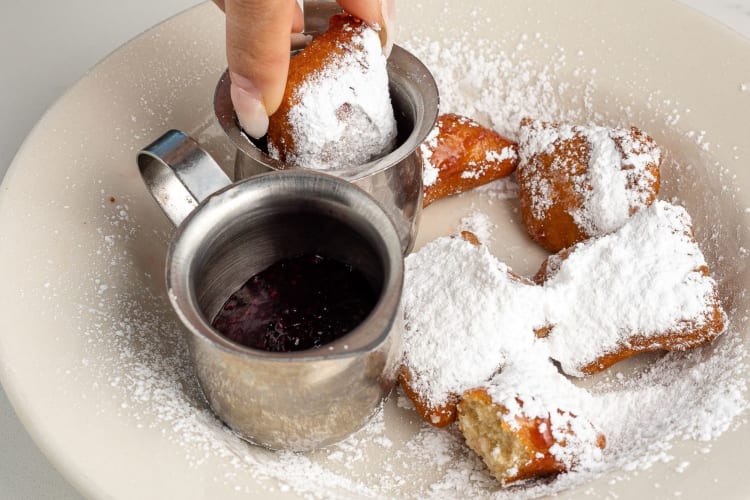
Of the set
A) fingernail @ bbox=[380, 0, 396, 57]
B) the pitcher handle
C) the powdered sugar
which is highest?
fingernail @ bbox=[380, 0, 396, 57]

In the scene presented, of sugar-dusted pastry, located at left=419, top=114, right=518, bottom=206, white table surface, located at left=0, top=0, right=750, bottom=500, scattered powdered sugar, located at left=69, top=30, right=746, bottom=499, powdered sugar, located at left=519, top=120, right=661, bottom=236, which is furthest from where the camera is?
white table surface, located at left=0, top=0, right=750, bottom=500

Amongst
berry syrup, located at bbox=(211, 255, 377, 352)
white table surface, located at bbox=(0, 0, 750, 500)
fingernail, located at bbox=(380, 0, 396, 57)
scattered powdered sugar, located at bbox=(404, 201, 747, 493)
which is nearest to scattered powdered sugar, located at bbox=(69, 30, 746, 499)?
scattered powdered sugar, located at bbox=(404, 201, 747, 493)

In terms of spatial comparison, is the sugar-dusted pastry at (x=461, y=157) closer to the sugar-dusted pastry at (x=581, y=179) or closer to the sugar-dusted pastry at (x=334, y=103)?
the sugar-dusted pastry at (x=581, y=179)

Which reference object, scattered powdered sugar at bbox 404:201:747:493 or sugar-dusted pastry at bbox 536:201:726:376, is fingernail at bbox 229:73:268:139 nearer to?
scattered powdered sugar at bbox 404:201:747:493

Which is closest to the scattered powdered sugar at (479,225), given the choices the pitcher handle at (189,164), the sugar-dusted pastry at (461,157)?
the sugar-dusted pastry at (461,157)

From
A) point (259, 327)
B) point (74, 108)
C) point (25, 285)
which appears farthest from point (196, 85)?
point (259, 327)

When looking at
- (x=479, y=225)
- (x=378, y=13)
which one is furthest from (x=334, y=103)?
(x=479, y=225)

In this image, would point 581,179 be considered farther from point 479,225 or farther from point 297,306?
point 297,306
